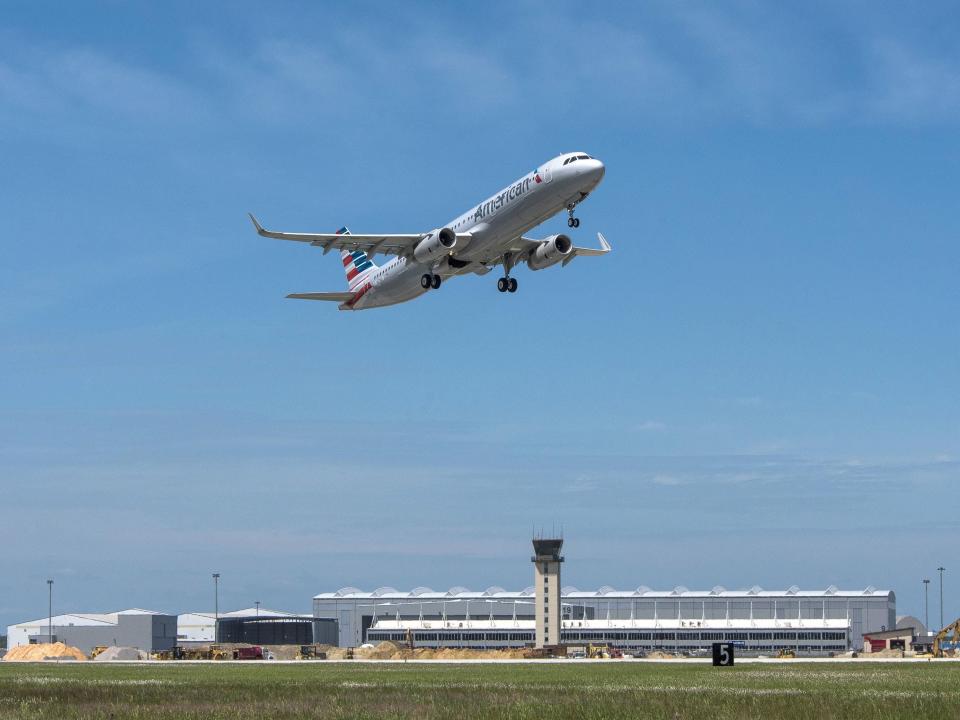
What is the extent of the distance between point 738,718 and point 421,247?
4460 centimetres

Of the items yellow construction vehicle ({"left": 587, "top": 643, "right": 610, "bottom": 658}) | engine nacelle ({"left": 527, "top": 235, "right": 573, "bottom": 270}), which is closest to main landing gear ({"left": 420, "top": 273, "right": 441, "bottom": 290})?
engine nacelle ({"left": 527, "top": 235, "right": 573, "bottom": 270})

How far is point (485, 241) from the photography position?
245 ft

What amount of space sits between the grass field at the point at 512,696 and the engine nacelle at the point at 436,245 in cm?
2468

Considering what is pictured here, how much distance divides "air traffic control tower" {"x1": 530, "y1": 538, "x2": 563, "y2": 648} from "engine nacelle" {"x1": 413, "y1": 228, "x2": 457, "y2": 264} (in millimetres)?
104328

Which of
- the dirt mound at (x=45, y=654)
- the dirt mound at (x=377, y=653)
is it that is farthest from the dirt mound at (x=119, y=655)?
the dirt mound at (x=377, y=653)

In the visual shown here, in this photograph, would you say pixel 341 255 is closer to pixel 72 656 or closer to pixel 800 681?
pixel 800 681

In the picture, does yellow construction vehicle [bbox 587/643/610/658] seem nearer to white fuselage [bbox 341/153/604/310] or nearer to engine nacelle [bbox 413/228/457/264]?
white fuselage [bbox 341/153/604/310]

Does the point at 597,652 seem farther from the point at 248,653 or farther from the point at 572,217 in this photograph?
the point at 572,217

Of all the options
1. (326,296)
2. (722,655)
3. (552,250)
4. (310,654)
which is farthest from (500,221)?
(310,654)

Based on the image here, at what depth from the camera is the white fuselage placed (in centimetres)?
6900

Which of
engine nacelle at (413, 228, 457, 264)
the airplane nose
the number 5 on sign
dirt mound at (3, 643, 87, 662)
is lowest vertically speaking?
dirt mound at (3, 643, 87, 662)

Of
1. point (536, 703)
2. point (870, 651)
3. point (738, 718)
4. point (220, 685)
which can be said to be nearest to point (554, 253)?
point (220, 685)

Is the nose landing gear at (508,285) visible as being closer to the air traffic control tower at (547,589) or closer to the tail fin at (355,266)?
the tail fin at (355,266)

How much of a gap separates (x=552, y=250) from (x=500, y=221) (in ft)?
23.8
